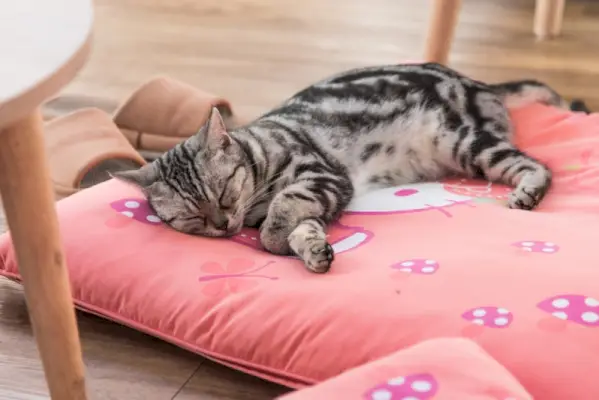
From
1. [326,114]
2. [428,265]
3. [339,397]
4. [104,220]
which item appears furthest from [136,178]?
[339,397]

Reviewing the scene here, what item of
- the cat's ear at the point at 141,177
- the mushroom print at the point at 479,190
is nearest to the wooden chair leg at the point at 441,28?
the mushroom print at the point at 479,190

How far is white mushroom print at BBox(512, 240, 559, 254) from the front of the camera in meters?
1.44

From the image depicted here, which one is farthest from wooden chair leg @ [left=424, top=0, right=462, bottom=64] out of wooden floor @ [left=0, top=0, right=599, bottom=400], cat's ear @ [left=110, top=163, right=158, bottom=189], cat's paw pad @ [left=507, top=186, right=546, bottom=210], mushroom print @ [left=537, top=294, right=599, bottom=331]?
mushroom print @ [left=537, top=294, right=599, bottom=331]

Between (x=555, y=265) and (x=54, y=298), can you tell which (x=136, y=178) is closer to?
(x=54, y=298)

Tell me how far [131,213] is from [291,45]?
4.79 feet

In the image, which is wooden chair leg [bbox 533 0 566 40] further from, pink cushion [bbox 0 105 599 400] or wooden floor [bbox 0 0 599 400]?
pink cushion [bbox 0 105 599 400]

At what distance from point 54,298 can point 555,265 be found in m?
0.80

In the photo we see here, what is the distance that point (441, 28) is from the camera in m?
2.19

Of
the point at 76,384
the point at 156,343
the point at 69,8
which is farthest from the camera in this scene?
the point at 156,343

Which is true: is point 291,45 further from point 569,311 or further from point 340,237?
point 569,311

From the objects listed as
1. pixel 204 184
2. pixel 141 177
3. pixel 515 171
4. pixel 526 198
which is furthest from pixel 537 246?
pixel 141 177

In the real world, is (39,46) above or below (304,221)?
above

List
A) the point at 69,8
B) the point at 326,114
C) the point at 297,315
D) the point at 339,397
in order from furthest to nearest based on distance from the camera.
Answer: the point at 326,114 < the point at 297,315 < the point at 339,397 < the point at 69,8

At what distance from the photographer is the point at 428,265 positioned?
1.41 m
